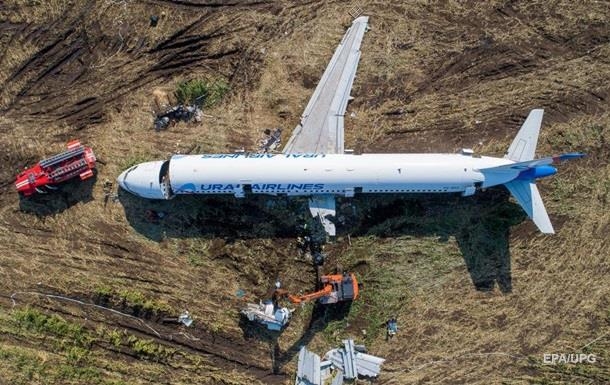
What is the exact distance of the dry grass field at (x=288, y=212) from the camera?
48.5 feet

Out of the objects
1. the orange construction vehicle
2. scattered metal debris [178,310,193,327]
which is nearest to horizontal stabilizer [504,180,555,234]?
the orange construction vehicle

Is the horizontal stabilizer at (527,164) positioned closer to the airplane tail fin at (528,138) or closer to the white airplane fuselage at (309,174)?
the white airplane fuselage at (309,174)

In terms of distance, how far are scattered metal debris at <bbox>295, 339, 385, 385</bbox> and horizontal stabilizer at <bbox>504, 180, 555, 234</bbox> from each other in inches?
244

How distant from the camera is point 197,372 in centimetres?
1495

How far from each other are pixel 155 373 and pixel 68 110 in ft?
27.7

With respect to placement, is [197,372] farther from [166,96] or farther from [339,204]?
[166,96]

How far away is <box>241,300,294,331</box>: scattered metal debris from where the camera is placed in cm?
1447

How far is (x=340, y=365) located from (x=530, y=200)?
746 centimetres

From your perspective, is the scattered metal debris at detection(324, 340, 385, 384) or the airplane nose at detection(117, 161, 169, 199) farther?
the scattered metal debris at detection(324, 340, 385, 384)

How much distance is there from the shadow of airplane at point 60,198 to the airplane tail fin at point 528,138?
12.6m

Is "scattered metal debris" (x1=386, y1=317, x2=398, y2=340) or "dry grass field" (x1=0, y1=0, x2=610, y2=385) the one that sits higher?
"dry grass field" (x1=0, y1=0, x2=610, y2=385)

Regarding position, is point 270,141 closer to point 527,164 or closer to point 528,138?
point 527,164

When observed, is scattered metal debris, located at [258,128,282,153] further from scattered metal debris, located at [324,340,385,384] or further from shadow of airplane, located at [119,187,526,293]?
scattered metal debris, located at [324,340,385,384]

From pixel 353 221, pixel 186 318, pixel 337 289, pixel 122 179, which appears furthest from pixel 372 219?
pixel 122 179
